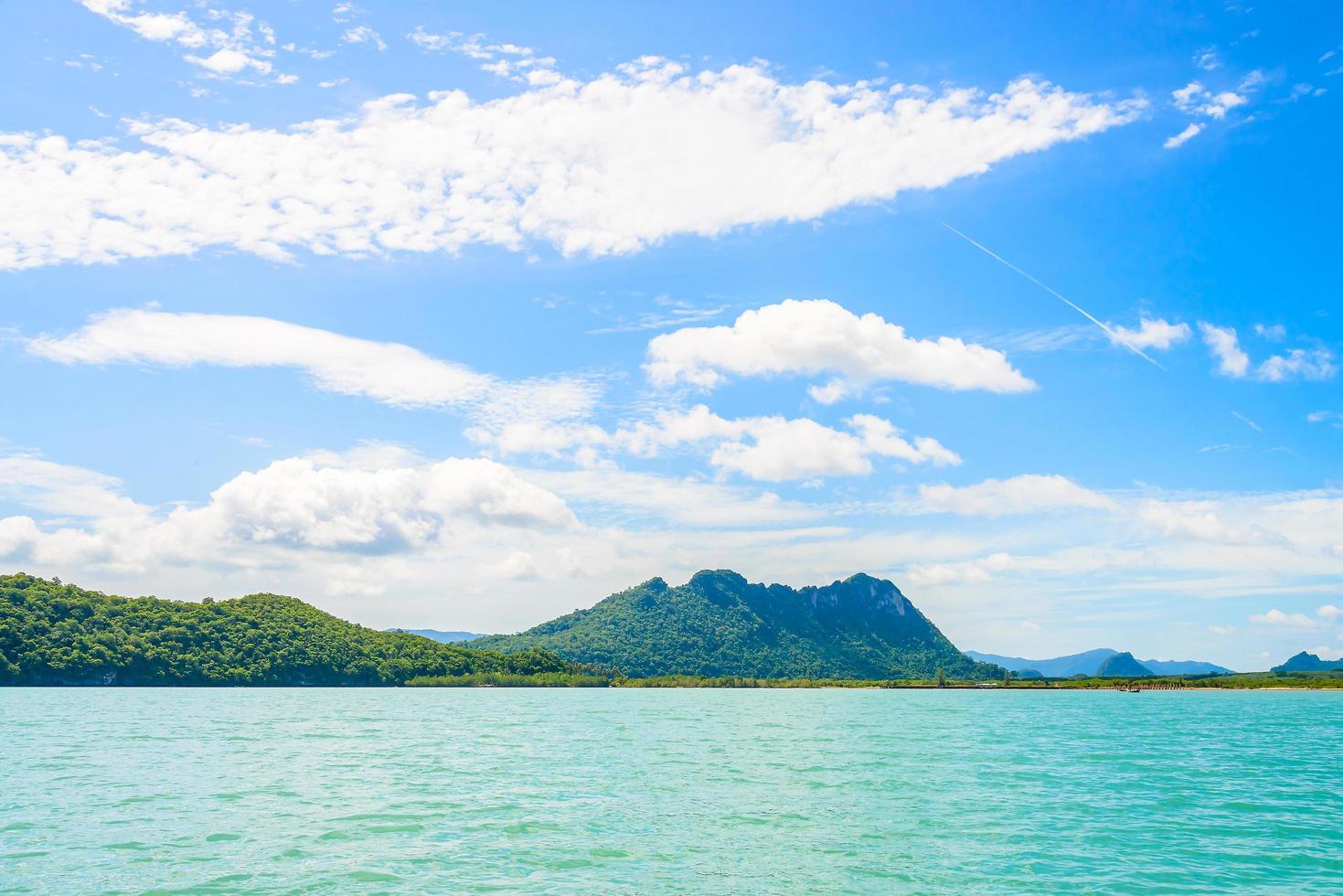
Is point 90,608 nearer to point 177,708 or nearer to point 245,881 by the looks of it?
point 177,708

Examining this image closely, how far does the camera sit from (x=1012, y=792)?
4034cm

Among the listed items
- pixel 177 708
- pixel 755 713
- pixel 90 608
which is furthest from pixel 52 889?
pixel 90 608

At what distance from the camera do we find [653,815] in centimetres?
3278

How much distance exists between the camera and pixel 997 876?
24.3 m

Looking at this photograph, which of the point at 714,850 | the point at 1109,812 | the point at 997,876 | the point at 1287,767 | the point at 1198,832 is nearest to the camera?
the point at 997,876

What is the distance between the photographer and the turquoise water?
23.8m

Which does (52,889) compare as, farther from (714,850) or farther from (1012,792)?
(1012,792)

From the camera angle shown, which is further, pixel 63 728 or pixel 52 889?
pixel 63 728

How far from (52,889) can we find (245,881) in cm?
412

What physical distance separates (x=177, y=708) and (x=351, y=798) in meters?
82.9

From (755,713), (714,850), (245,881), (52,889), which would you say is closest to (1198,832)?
(714,850)

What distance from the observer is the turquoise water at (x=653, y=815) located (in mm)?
23766

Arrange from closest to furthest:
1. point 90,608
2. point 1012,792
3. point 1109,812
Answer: point 1109,812 < point 1012,792 < point 90,608

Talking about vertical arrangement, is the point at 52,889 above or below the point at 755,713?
above
